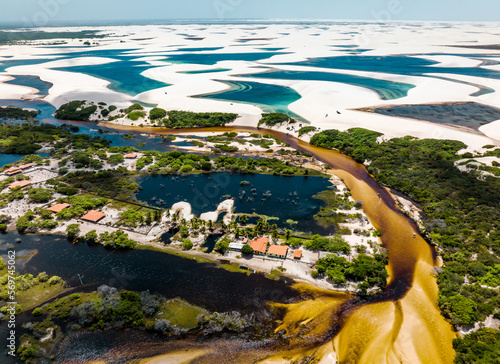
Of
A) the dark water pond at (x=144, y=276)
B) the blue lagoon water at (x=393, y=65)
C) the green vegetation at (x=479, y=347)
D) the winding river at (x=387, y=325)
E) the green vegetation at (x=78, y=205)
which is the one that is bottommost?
the winding river at (x=387, y=325)

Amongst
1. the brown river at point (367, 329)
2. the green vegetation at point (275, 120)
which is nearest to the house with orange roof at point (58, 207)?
the brown river at point (367, 329)

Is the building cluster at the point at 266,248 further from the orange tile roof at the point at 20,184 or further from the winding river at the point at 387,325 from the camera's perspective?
the orange tile roof at the point at 20,184

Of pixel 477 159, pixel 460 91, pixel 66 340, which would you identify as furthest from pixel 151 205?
pixel 460 91

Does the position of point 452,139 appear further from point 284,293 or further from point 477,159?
point 284,293

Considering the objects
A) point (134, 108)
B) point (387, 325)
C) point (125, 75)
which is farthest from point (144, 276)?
point (125, 75)

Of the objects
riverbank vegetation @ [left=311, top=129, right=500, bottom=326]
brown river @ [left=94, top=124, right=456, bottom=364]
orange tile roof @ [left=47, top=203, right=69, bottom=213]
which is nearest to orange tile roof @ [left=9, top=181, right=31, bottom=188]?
orange tile roof @ [left=47, top=203, right=69, bottom=213]

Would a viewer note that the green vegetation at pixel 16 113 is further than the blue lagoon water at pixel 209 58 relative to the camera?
No
